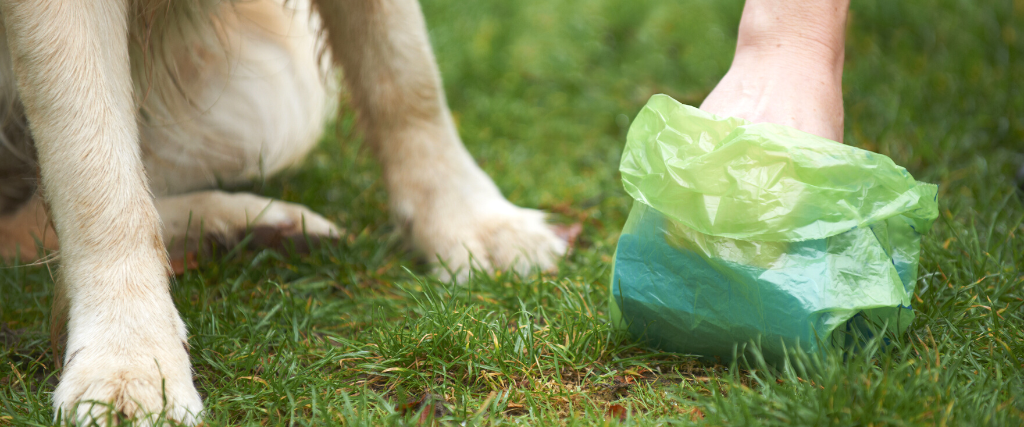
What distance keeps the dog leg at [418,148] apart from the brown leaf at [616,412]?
28.6 inches

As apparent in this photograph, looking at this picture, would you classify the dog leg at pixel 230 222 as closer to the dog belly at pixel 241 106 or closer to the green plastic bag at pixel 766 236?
the dog belly at pixel 241 106

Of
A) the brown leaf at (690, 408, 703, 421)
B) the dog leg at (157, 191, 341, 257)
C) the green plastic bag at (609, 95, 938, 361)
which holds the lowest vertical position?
the brown leaf at (690, 408, 703, 421)

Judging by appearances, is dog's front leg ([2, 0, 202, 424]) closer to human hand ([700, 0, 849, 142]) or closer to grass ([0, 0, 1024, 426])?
grass ([0, 0, 1024, 426])

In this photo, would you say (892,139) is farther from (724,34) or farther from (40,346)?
(40,346)

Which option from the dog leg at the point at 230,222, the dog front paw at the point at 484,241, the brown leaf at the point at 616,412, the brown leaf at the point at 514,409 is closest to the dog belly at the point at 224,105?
the dog leg at the point at 230,222

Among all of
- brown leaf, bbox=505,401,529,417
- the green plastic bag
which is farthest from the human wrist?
brown leaf, bbox=505,401,529,417

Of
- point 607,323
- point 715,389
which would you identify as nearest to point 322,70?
point 607,323

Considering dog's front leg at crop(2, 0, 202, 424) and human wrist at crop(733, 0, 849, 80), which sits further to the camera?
human wrist at crop(733, 0, 849, 80)

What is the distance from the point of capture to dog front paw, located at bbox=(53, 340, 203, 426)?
1327 millimetres

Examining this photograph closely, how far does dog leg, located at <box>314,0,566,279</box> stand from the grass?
0.44 feet

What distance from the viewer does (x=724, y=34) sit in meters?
3.97

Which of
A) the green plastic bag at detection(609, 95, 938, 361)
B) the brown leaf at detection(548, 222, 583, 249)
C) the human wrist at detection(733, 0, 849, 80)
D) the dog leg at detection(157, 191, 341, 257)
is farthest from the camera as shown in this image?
the brown leaf at detection(548, 222, 583, 249)

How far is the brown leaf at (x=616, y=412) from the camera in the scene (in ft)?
4.58

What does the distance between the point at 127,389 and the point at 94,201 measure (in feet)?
1.29
